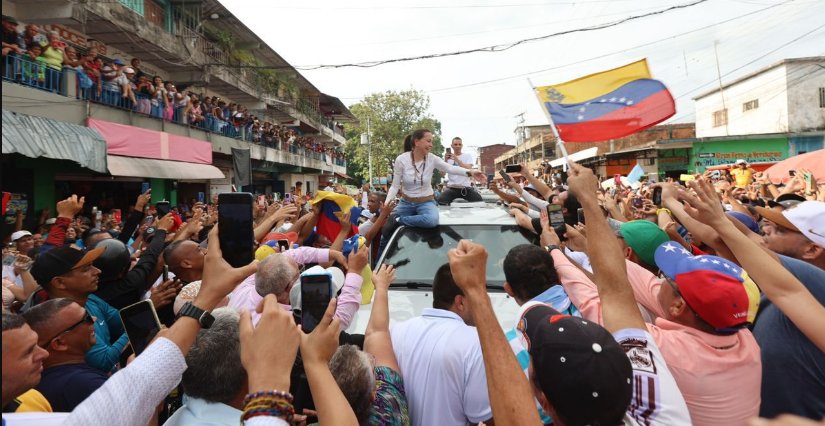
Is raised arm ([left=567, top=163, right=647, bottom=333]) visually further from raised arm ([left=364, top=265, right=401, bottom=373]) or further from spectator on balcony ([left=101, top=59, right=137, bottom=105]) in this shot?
spectator on balcony ([left=101, top=59, right=137, bottom=105])

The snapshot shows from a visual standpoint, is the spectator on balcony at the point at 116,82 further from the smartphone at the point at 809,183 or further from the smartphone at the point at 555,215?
the smartphone at the point at 809,183

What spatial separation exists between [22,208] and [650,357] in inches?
520

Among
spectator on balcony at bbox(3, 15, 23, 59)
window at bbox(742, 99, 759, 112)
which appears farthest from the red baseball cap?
window at bbox(742, 99, 759, 112)

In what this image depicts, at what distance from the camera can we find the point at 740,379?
1.75 m

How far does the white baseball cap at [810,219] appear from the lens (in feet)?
7.31

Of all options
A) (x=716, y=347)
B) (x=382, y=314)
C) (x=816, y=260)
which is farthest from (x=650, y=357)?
(x=816, y=260)

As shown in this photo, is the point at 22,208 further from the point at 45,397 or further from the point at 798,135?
the point at 798,135

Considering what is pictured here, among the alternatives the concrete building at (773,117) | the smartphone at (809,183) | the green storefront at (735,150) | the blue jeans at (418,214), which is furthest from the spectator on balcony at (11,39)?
the green storefront at (735,150)

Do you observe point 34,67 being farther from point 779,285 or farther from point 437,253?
point 779,285

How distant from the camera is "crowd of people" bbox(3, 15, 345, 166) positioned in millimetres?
9344

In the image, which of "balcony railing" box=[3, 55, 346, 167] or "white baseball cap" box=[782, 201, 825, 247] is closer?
"white baseball cap" box=[782, 201, 825, 247]

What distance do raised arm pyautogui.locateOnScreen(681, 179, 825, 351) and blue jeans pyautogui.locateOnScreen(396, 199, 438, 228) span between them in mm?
2835

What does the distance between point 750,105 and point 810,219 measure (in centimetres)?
3380

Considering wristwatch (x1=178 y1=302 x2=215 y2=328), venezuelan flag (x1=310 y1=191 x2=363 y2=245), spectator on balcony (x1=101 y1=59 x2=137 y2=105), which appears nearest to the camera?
wristwatch (x1=178 y1=302 x2=215 y2=328)
